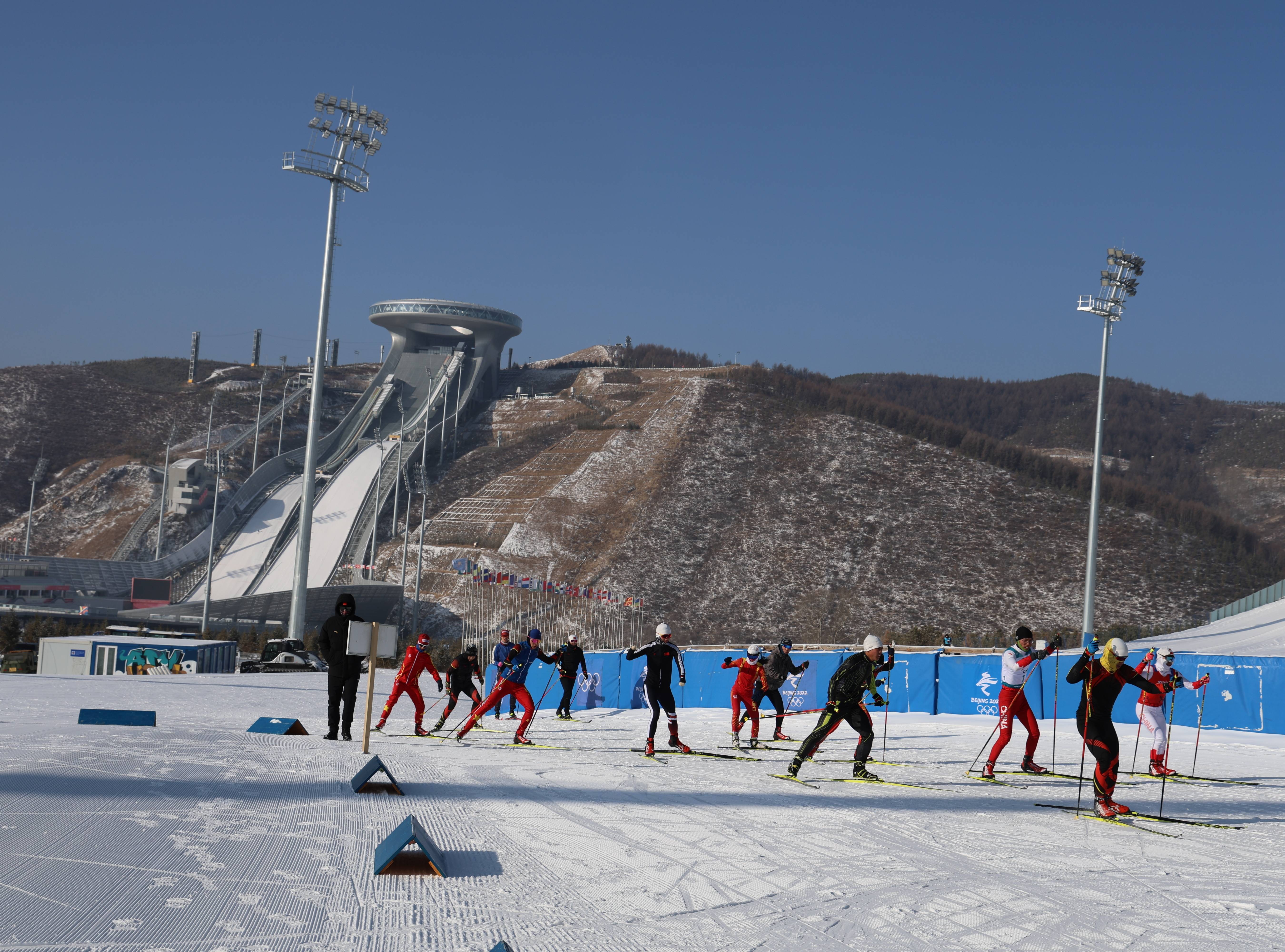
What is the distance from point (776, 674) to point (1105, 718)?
717 cm

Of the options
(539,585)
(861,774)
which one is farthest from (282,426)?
(861,774)

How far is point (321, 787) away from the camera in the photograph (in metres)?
8.06

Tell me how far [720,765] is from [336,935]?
9079 mm

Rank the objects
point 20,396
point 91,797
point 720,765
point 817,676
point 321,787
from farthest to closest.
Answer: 1. point 20,396
2. point 817,676
3. point 720,765
4. point 321,787
5. point 91,797

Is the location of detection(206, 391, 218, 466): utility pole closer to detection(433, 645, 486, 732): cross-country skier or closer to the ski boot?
detection(433, 645, 486, 732): cross-country skier

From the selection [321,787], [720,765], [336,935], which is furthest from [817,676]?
[336,935]

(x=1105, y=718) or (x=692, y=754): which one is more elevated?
(x=1105, y=718)

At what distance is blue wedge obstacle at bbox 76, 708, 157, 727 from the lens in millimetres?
12477

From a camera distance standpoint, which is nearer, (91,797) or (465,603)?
(91,797)

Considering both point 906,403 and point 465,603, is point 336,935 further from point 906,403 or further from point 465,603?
point 906,403

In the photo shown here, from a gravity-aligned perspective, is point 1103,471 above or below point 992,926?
above

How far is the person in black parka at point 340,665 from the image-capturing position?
12219mm

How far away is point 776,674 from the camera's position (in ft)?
53.5

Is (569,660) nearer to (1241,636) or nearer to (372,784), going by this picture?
(372,784)
